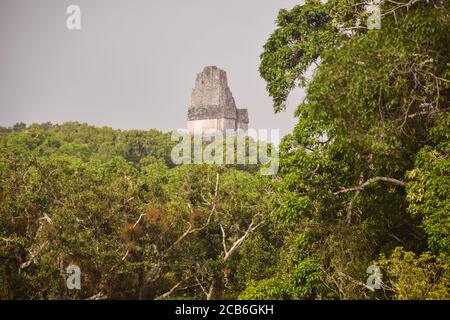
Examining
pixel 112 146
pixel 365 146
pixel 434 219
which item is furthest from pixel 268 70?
pixel 112 146

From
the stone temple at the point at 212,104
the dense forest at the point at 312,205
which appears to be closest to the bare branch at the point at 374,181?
the dense forest at the point at 312,205

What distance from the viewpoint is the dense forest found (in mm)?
9406

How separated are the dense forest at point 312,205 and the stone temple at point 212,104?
89.5 feet

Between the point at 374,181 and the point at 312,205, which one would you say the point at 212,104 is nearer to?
the point at 312,205

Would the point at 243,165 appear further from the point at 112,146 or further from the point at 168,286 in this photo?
the point at 168,286

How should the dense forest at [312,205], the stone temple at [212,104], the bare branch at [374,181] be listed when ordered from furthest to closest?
the stone temple at [212,104], the bare branch at [374,181], the dense forest at [312,205]

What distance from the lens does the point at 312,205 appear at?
38.8 feet

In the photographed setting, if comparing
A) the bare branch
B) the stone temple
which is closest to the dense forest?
the bare branch

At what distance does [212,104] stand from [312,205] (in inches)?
1463

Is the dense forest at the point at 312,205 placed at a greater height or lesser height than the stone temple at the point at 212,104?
lesser

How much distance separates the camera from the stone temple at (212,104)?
158ft

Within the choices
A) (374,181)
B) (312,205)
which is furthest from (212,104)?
(374,181)

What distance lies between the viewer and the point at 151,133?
176 feet

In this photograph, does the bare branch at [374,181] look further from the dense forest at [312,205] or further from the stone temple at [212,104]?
the stone temple at [212,104]
